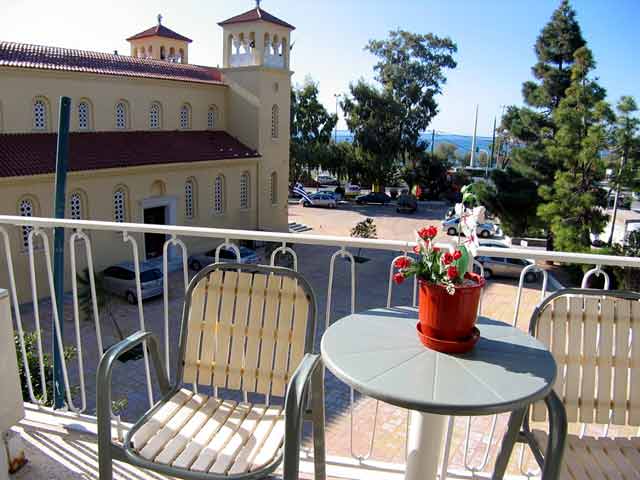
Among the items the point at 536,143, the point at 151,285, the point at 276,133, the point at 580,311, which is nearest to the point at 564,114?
the point at 536,143

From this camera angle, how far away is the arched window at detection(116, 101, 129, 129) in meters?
21.5

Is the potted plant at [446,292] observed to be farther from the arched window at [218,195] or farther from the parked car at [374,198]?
the parked car at [374,198]

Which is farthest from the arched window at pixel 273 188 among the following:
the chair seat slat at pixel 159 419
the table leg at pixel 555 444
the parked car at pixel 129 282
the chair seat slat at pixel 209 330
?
the table leg at pixel 555 444

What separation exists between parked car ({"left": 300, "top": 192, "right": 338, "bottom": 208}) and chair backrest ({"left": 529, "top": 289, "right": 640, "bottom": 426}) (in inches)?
1410

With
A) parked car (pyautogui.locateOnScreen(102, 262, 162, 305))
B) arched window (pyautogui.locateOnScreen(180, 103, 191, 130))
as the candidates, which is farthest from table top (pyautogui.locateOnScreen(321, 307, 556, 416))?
arched window (pyautogui.locateOnScreen(180, 103, 191, 130))

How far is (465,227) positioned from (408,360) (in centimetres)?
Result: 56

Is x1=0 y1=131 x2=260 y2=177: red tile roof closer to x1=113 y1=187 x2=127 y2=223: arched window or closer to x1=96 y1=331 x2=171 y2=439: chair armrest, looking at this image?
x1=113 y1=187 x2=127 y2=223: arched window

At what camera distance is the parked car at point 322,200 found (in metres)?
38.1

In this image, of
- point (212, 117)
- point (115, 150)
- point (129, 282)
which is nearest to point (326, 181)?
point (212, 117)

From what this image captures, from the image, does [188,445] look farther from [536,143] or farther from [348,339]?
[536,143]

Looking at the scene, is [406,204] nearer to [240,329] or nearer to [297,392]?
[240,329]

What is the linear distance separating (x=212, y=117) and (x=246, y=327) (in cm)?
2474

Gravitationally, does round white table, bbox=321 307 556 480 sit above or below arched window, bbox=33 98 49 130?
below

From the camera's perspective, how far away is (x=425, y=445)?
6.93 ft
